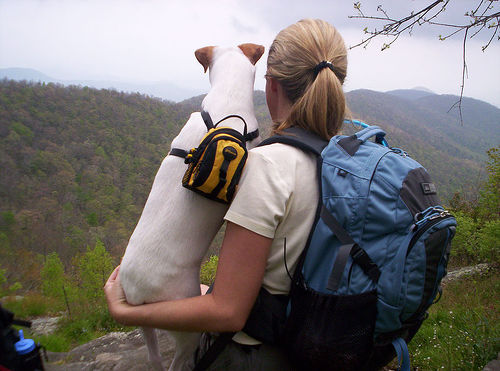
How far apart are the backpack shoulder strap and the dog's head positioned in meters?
0.84

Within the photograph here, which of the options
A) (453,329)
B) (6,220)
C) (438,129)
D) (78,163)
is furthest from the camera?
(438,129)

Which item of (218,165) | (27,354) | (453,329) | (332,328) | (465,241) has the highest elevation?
(218,165)

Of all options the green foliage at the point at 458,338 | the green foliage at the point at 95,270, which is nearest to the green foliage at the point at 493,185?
the green foliage at the point at 458,338

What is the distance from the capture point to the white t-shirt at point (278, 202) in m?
0.89

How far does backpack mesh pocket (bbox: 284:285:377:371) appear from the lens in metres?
0.93

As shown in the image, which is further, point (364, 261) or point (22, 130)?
point (22, 130)

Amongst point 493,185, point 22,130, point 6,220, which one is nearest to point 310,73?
point 493,185

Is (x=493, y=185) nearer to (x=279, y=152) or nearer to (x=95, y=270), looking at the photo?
(x=279, y=152)

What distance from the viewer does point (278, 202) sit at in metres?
0.90

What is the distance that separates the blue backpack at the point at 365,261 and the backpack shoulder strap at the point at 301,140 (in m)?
0.07

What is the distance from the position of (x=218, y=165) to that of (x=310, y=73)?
48cm

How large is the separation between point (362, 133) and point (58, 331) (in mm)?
4792

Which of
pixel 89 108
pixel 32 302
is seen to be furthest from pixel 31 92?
pixel 32 302

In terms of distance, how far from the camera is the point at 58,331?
4219mm
